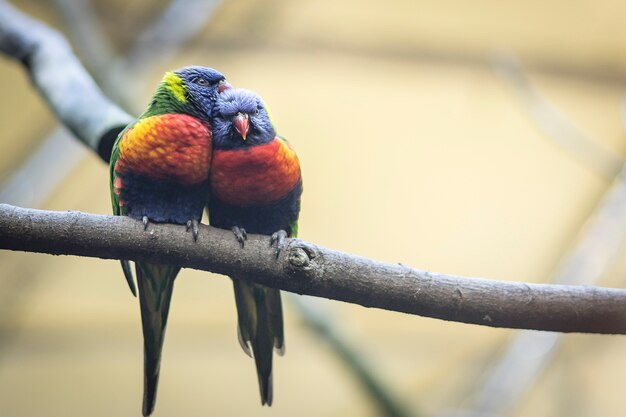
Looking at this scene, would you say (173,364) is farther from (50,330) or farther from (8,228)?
(8,228)

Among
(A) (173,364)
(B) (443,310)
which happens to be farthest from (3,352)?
(B) (443,310)

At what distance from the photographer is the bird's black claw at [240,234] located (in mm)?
1179

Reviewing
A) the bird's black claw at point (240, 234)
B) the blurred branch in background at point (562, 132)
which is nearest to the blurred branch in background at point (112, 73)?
the bird's black claw at point (240, 234)

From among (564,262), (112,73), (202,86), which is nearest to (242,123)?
(202,86)

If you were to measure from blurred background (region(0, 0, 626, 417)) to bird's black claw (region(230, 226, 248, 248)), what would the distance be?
1.82 m

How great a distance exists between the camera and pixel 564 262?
11.6ft

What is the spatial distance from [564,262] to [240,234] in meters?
2.80

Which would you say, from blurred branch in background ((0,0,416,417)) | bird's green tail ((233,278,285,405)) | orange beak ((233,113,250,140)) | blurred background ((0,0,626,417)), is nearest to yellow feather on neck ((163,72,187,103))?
orange beak ((233,113,250,140))

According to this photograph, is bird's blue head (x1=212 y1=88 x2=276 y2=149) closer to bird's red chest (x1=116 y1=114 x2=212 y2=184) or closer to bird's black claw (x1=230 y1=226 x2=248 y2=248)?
bird's red chest (x1=116 y1=114 x2=212 y2=184)

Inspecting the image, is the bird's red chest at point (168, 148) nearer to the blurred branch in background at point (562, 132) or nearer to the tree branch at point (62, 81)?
the tree branch at point (62, 81)

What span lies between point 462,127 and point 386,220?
70 cm

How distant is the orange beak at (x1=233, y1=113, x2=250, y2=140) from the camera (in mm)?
1205

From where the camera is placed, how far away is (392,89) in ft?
11.9

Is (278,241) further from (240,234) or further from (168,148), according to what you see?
(168,148)
